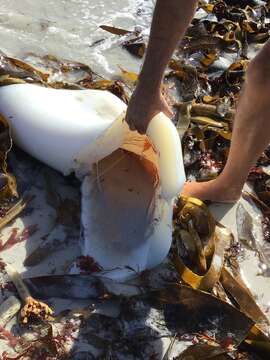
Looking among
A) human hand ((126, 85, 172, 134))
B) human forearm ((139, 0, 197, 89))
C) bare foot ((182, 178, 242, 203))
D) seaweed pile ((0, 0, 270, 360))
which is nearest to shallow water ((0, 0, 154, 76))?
seaweed pile ((0, 0, 270, 360))

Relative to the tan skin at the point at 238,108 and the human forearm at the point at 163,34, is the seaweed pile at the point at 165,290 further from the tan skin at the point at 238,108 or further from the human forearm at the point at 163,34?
the human forearm at the point at 163,34

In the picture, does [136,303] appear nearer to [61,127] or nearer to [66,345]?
[66,345]

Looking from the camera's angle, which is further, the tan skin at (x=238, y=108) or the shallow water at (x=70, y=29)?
the shallow water at (x=70, y=29)

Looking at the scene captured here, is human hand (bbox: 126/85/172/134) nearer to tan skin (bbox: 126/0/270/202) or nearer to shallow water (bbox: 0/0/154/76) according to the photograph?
tan skin (bbox: 126/0/270/202)

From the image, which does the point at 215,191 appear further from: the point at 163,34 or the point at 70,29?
the point at 70,29

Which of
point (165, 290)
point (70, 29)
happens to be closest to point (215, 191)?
point (165, 290)

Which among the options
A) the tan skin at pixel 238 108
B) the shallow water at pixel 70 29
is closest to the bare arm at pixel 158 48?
the tan skin at pixel 238 108

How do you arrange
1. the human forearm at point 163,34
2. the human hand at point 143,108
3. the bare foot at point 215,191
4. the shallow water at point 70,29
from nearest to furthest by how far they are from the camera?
the human forearm at point 163,34, the human hand at point 143,108, the bare foot at point 215,191, the shallow water at point 70,29

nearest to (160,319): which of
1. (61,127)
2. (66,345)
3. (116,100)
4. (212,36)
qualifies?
(66,345)
